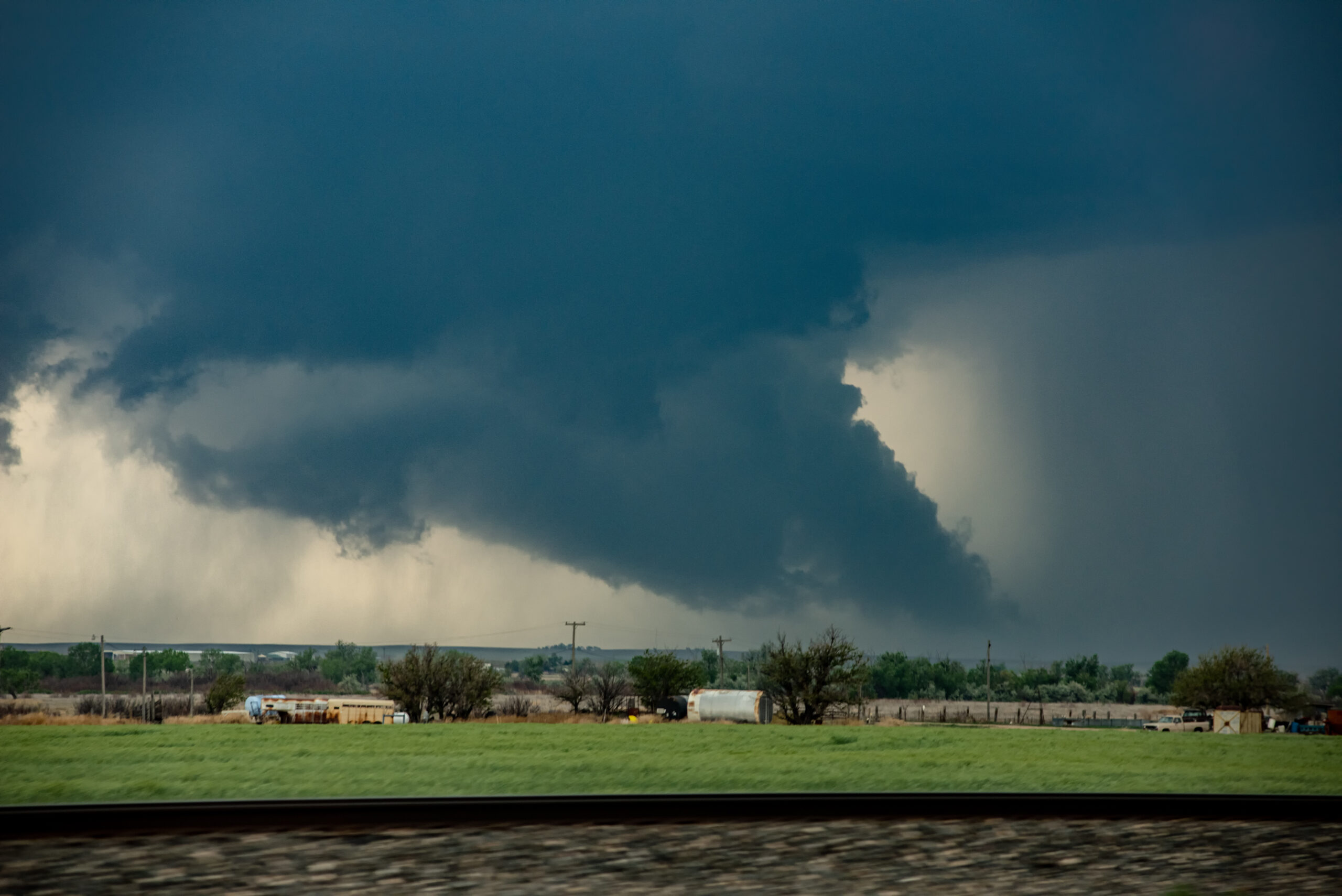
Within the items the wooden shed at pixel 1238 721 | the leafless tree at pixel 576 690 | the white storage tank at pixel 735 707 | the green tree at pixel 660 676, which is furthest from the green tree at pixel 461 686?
the wooden shed at pixel 1238 721

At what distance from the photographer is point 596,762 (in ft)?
72.8

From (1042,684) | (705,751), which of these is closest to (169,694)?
(1042,684)

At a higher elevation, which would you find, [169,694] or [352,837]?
[352,837]

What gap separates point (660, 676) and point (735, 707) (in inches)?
1009

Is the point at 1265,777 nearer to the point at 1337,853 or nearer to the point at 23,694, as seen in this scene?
the point at 1337,853

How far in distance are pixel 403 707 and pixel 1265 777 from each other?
48.4 meters

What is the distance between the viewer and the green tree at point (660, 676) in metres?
81.8

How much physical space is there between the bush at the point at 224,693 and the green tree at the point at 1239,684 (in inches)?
3162

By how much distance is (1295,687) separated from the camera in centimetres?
8694

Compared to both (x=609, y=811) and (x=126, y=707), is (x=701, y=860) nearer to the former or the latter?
(x=609, y=811)

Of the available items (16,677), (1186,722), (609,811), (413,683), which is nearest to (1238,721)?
(1186,722)

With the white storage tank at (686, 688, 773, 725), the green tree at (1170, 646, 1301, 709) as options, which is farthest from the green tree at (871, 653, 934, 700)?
the white storage tank at (686, 688, 773, 725)

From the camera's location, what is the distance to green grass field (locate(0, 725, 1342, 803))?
60.7ft

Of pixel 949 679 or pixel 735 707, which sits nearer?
pixel 735 707
